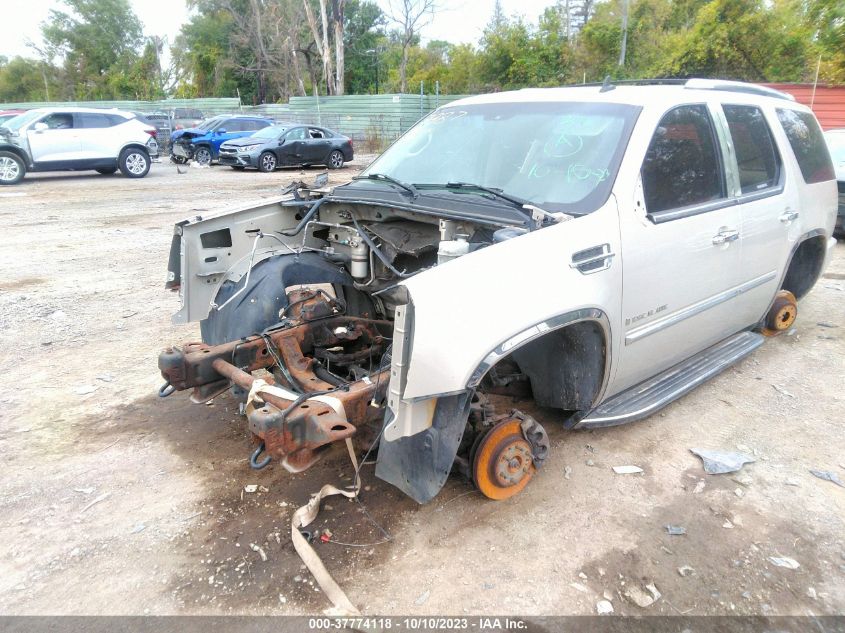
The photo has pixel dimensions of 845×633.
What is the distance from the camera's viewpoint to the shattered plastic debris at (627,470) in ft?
11.3

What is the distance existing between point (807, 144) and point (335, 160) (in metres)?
17.6

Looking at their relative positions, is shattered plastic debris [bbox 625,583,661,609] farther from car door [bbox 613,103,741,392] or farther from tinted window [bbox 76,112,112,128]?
tinted window [bbox 76,112,112,128]

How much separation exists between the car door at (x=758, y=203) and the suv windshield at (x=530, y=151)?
3.29 feet

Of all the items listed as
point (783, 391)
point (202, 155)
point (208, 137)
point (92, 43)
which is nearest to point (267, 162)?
point (208, 137)

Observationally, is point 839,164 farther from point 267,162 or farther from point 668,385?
point 267,162

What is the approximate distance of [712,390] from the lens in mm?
4414

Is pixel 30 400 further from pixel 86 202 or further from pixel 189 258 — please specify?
pixel 86 202

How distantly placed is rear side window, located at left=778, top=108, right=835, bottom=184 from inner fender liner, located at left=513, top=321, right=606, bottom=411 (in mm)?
2551

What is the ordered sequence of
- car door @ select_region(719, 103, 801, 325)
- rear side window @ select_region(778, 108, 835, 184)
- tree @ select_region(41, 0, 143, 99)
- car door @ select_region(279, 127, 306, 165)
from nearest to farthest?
car door @ select_region(719, 103, 801, 325) → rear side window @ select_region(778, 108, 835, 184) → car door @ select_region(279, 127, 306, 165) → tree @ select_region(41, 0, 143, 99)

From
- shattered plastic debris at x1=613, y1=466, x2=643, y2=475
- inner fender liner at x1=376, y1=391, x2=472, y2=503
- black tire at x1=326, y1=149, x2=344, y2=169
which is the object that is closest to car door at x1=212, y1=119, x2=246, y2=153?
black tire at x1=326, y1=149, x2=344, y2=169

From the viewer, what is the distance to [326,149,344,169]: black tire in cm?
2075

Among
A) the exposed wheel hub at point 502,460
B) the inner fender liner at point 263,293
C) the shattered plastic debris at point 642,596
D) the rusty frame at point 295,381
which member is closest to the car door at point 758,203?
the exposed wheel hub at point 502,460

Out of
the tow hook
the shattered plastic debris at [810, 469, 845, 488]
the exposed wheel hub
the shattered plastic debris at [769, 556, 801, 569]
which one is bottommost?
the shattered plastic debris at [769, 556, 801, 569]

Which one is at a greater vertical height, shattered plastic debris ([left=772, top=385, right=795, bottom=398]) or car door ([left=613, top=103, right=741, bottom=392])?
car door ([left=613, top=103, right=741, bottom=392])
